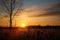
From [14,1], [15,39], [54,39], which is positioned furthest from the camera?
[14,1]

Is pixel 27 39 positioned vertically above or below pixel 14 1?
below

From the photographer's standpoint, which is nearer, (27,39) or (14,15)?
(27,39)

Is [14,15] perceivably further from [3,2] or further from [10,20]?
[3,2]

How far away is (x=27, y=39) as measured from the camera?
17859mm

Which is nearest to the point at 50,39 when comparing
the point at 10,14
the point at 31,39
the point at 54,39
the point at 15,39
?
the point at 54,39

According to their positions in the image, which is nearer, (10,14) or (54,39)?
(54,39)

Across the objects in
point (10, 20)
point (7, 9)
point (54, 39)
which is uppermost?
point (7, 9)

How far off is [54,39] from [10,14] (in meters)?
15.4

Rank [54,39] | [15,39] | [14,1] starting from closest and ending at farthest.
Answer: [54,39], [15,39], [14,1]

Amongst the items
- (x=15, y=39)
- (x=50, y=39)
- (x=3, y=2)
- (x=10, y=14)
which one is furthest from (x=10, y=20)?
(x=50, y=39)

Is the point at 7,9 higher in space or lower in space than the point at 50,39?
higher

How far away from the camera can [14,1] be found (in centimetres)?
3086

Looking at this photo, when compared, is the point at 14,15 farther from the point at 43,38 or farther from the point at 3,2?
the point at 43,38

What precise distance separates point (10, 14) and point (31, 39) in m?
14.2
